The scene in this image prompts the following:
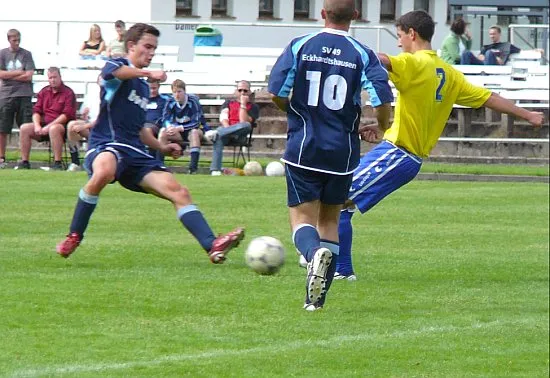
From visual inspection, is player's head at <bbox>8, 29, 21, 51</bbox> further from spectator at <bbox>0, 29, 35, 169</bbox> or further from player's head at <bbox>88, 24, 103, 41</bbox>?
player's head at <bbox>88, 24, 103, 41</bbox>

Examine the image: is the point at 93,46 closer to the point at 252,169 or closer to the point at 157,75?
the point at 252,169

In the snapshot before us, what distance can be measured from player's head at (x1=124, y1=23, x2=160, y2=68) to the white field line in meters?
3.39

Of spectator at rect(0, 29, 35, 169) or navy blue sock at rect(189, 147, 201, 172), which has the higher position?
spectator at rect(0, 29, 35, 169)

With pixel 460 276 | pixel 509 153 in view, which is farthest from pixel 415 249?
pixel 509 153

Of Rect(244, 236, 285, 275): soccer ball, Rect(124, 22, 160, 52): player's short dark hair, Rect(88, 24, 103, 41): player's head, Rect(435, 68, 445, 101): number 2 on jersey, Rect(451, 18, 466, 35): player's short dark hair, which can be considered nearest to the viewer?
Rect(244, 236, 285, 275): soccer ball

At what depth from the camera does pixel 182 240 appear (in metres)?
13.6

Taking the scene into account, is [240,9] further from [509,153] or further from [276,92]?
[276,92]

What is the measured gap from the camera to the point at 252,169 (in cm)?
2311

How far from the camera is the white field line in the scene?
726 centimetres

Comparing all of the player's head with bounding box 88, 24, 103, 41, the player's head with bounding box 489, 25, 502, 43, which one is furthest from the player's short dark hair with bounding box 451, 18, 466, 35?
the player's head with bounding box 88, 24, 103, 41

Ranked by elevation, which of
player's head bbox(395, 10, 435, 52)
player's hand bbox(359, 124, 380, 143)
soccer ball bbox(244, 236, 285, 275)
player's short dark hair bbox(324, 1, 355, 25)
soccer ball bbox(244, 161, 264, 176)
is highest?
player's short dark hair bbox(324, 1, 355, 25)

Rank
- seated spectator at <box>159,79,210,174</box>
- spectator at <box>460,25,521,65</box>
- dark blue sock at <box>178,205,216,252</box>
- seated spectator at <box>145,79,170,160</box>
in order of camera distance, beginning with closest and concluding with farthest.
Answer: dark blue sock at <box>178,205,216,252</box>
seated spectator at <box>145,79,170,160</box>
seated spectator at <box>159,79,210,174</box>
spectator at <box>460,25,521,65</box>

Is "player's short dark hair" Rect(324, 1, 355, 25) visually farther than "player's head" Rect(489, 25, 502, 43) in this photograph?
No

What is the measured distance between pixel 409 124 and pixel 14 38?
13.8 m
